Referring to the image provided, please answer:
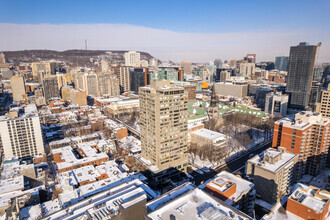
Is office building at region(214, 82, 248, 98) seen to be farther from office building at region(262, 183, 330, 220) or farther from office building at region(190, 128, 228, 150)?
office building at region(262, 183, 330, 220)

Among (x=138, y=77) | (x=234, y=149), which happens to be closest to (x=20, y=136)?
(x=234, y=149)

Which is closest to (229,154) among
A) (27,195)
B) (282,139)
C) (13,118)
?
(282,139)

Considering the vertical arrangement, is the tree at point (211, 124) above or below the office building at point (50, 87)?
below

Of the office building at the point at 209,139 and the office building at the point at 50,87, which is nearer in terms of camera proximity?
the office building at the point at 209,139

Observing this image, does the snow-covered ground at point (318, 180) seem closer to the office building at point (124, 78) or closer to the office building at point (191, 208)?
the office building at point (191, 208)

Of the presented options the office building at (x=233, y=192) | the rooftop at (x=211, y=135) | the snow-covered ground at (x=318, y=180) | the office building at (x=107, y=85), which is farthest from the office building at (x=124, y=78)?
the office building at (x=233, y=192)
